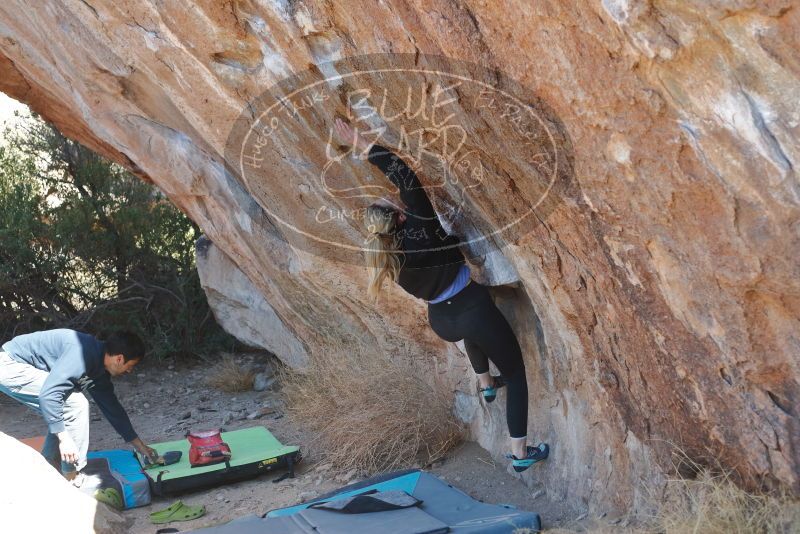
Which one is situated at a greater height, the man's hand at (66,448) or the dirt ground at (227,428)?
the man's hand at (66,448)

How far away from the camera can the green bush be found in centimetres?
832

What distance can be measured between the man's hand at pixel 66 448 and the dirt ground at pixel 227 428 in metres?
0.46

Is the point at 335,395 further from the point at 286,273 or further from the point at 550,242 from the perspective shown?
the point at 550,242

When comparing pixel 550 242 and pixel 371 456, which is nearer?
pixel 550 242

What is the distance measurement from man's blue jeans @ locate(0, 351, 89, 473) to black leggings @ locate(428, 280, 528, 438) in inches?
92.3

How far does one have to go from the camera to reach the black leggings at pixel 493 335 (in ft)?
13.4

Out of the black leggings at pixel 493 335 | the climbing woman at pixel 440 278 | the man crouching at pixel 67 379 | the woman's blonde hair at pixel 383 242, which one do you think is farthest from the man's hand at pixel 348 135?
the man crouching at pixel 67 379

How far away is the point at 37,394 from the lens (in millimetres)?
5031

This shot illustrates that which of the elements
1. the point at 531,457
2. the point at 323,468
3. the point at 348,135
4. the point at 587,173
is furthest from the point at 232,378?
the point at 587,173

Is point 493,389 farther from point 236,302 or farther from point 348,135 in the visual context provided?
point 236,302

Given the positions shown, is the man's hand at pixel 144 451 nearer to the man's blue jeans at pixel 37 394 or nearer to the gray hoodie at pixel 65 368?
the gray hoodie at pixel 65 368

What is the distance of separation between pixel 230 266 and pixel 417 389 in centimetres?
312

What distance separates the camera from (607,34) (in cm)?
248

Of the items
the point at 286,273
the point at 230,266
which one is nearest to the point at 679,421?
the point at 286,273
